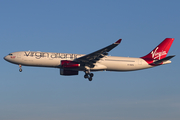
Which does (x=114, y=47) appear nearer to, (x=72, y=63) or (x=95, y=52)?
(x=95, y=52)

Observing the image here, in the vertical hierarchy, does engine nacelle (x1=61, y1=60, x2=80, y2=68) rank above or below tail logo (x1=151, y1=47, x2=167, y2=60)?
below

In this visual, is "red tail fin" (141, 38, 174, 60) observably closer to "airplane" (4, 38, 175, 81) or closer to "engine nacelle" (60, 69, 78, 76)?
"airplane" (4, 38, 175, 81)

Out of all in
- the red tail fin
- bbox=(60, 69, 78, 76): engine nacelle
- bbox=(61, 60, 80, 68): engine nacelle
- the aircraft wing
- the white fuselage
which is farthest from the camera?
the red tail fin

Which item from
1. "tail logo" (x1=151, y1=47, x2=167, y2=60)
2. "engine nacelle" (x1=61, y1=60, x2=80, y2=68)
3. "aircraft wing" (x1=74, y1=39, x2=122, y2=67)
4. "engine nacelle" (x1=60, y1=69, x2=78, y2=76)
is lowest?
"engine nacelle" (x1=60, y1=69, x2=78, y2=76)

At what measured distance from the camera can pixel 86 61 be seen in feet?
201

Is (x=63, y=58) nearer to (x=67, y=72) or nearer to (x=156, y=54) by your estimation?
(x=67, y=72)

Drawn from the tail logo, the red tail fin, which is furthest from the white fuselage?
the tail logo

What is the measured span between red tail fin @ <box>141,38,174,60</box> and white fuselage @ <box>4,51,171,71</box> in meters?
2.51

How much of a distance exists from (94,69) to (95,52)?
17.7ft

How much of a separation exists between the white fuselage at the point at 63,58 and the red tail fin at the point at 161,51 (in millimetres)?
2510

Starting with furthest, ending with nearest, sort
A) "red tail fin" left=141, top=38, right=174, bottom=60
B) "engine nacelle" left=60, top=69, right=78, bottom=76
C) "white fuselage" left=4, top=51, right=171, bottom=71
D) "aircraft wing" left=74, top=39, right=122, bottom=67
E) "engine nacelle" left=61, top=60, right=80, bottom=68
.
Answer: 1. "red tail fin" left=141, top=38, right=174, bottom=60
2. "engine nacelle" left=60, top=69, right=78, bottom=76
3. "white fuselage" left=4, top=51, right=171, bottom=71
4. "engine nacelle" left=61, top=60, right=80, bottom=68
5. "aircraft wing" left=74, top=39, right=122, bottom=67

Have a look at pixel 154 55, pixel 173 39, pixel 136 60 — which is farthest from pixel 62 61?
pixel 173 39

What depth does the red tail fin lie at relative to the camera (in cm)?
6725

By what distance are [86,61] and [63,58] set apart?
4449 millimetres
